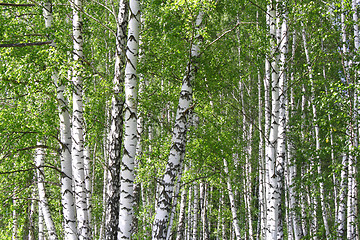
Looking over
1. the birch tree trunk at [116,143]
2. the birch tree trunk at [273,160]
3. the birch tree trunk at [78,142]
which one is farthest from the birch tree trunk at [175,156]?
the birch tree trunk at [273,160]

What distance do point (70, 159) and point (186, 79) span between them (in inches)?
111

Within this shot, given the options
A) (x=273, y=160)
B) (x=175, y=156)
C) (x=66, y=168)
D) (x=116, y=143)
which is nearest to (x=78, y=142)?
(x=66, y=168)

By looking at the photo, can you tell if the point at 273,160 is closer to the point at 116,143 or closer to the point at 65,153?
the point at 116,143

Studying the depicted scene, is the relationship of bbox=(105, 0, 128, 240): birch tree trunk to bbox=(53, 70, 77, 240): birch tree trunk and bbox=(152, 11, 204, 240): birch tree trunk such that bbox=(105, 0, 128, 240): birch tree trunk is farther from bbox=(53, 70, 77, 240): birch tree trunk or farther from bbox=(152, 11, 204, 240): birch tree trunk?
bbox=(53, 70, 77, 240): birch tree trunk

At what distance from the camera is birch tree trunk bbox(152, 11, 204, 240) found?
622cm

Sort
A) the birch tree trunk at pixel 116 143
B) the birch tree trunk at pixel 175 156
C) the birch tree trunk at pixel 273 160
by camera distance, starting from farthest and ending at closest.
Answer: the birch tree trunk at pixel 273 160
the birch tree trunk at pixel 175 156
the birch tree trunk at pixel 116 143

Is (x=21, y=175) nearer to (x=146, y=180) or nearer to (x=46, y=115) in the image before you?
(x=46, y=115)

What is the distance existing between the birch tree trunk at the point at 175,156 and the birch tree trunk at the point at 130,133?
0.61 m

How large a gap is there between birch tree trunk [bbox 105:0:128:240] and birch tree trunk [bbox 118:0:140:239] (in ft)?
0.49

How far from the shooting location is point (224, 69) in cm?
882

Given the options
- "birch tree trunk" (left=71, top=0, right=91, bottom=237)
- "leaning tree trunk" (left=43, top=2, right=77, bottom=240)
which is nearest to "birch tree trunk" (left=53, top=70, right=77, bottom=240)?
"leaning tree trunk" (left=43, top=2, right=77, bottom=240)

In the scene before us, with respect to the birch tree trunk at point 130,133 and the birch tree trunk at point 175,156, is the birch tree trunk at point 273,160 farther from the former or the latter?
the birch tree trunk at point 130,133

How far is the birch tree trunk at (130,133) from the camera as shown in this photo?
562 cm

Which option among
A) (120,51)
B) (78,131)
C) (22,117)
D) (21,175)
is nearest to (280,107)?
(120,51)
